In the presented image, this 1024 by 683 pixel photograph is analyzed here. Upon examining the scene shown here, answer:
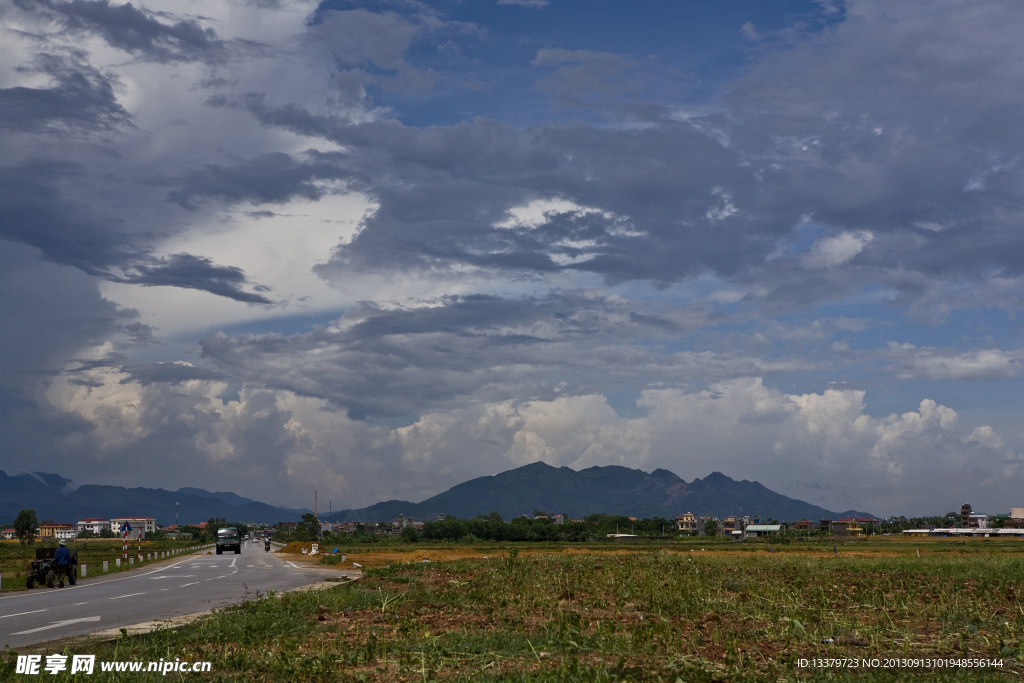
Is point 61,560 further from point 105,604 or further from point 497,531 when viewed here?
point 497,531

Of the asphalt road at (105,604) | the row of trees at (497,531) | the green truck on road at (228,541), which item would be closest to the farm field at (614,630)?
the asphalt road at (105,604)

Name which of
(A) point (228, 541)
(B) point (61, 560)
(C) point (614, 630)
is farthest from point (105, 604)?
(A) point (228, 541)

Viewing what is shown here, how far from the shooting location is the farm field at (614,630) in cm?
1155

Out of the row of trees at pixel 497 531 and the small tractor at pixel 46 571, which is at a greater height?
the small tractor at pixel 46 571

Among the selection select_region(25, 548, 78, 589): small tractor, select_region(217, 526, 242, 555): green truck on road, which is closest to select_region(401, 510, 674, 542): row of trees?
select_region(217, 526, 242, 555): green truck on road

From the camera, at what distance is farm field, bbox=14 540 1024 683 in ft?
37.9

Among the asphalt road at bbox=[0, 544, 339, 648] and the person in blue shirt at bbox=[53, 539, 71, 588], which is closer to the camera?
the asphalt road at bbox=[0, 544, 339, 648]

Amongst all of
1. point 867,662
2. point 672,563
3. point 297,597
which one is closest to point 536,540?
point 672,563

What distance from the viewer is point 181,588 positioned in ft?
105

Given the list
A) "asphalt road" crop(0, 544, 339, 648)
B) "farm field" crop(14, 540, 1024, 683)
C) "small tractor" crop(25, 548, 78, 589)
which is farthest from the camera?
"small tractor" crop(25, 548, 78, 589)

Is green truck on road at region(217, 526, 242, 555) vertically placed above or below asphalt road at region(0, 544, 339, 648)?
below

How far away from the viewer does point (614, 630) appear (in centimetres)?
1480

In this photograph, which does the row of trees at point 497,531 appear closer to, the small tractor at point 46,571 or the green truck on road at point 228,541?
the green truck on road at point 228,541

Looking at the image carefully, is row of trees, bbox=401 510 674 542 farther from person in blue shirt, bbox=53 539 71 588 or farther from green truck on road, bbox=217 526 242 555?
person in blue shirt, bbox=53 539 71 588
